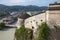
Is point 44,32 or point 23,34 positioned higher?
point 44,32


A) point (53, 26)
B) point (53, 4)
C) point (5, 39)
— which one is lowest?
point (5, 39)

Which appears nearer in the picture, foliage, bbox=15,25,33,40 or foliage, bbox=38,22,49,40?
foliage, bbox=38,22,49,40

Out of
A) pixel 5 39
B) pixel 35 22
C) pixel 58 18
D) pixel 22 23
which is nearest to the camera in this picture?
→ pixel 58 18

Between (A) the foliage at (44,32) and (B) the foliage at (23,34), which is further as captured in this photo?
(B) the foliage at (23,34)

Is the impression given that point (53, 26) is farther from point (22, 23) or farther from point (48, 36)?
point (22, 23)

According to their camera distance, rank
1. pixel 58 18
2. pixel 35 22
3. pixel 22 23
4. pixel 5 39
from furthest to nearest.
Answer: pixel 5 39
pixel 22 23
pixel 35 22
pixel 58 18

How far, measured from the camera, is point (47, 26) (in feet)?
19.7

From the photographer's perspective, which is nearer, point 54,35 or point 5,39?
A: point 54,35

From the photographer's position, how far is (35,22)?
6.68 metres

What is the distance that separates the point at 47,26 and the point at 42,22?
28 cm

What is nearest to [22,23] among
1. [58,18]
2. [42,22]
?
[42,22]

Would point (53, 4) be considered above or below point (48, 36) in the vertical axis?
above

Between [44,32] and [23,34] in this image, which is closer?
[44,32]

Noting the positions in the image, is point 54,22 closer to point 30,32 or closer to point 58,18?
point 58,18
